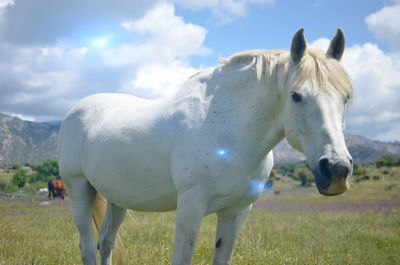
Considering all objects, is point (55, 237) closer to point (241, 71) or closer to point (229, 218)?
point (229, 218)

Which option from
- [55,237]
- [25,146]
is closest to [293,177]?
[55,237]

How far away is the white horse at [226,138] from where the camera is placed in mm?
1795

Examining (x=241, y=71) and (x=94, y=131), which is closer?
(x=241, y=71)

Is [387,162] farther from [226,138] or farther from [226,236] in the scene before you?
[226,138]

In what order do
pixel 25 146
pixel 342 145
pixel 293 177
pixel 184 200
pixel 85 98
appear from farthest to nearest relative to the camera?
pixel 25 146
pixel 293 177
pixel 85 98
pixel 184 200
pixel 342 145

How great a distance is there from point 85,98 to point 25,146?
13237cm

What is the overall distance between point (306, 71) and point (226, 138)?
0.70m

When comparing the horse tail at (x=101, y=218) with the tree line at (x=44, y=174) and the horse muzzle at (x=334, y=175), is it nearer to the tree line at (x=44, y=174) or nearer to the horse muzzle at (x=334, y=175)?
the horse muzzle at (x=334, y=175)

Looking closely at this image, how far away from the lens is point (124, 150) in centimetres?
252

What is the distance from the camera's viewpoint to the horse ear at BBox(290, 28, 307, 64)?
6.20 ft

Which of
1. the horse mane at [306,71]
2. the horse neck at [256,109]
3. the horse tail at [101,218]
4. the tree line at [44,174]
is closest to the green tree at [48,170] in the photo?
the tree line at [44,174]

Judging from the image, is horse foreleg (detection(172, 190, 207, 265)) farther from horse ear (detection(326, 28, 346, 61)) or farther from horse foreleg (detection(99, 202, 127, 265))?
horse foreleg (detection(99, 202, 127, 265))

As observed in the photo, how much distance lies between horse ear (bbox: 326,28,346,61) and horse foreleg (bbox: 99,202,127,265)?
2.78 metres

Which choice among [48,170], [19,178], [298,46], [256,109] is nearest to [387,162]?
[19,178]
